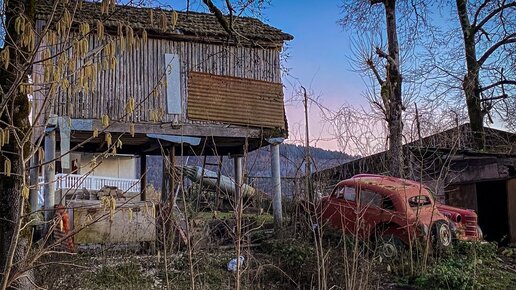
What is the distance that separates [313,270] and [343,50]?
10997mm

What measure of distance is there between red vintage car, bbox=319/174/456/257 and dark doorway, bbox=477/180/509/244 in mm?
4691

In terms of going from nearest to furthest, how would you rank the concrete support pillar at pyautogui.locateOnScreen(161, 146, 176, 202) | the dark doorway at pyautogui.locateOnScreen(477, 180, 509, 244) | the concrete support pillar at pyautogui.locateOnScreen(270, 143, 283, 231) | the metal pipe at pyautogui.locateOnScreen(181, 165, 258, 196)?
the concrete support pillar at pyautogui.locateOnScreen(161, 146, 176, 202) → the metal pipe at pyautogui.locateOnScreen(181, 165, 258, 196) → the concrete support pillar at pyautogui.locateOnScreen(270, 143, 283, 231) → the dark doorway at pyautogui.locateOnScreen(477, 180, 509, 244)

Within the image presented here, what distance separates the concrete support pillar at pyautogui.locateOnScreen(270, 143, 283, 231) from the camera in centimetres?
1443

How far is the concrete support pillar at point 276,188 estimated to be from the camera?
14.4m

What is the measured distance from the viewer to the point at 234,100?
15492mm

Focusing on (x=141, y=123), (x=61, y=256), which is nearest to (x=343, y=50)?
(x=141, y=123)

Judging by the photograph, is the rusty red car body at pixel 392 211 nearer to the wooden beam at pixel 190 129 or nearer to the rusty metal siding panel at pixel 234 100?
the wooden beam at pixel 190 129

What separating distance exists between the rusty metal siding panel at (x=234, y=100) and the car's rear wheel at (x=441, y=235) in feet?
19.9

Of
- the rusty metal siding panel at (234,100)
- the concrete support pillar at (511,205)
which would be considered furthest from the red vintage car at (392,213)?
the concrete support pillar at (511,205)

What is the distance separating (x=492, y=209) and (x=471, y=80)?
7558 millimetres

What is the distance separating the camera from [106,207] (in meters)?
3.62

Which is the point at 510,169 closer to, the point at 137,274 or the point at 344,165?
the point at 344,165

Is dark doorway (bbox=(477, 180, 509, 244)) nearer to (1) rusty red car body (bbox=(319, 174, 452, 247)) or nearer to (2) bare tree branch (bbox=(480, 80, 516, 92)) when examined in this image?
(1) rusty red car body (bbox=(319, 174, 452, 247))

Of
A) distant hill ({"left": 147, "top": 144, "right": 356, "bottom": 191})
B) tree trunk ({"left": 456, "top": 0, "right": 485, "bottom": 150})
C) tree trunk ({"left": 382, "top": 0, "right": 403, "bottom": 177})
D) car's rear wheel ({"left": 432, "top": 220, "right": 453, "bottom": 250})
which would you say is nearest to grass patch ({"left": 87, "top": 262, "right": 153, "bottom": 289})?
distant hill ({"left": 147, "top": 144, "right": 356, "bottom": 191})
